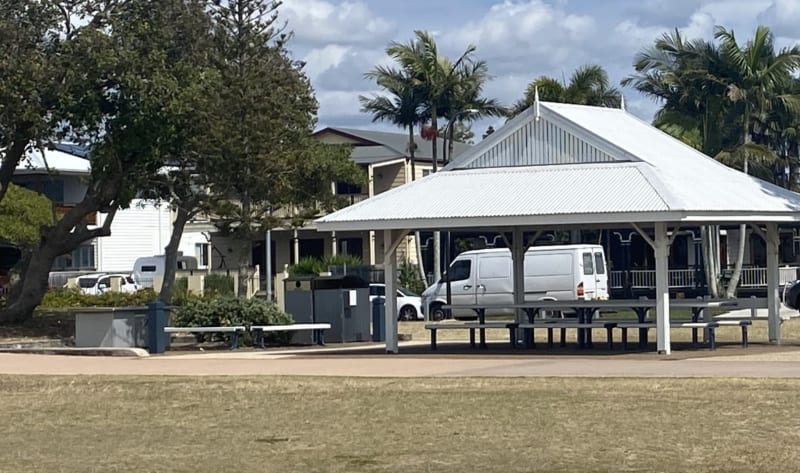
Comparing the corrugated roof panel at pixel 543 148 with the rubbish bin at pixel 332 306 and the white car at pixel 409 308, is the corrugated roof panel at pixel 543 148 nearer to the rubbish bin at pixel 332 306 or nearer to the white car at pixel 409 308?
the rubbish bin at pixel 332 306

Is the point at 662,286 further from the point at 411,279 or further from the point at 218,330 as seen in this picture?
the point at 411,279

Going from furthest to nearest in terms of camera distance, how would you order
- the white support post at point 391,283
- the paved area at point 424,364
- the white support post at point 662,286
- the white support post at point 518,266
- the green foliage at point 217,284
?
1. the green foliage at point 217,284
2. the white support post at point 518,266
3. the white support post at point 391,283
4. the white support post at point 662,286
5. the paved area at point 424,364

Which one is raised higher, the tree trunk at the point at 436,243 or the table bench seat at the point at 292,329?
the tree trunk at the point at 436,243

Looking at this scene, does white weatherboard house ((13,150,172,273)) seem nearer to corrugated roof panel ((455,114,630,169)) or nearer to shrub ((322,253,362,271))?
shrub ((322,253,362,271))

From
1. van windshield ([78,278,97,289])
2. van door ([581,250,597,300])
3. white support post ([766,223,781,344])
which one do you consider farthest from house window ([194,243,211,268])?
white support post ([766,223,781,344])

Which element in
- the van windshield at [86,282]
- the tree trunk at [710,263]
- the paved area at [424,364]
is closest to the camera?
the paved area at [424,364]

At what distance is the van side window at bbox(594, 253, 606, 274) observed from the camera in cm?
4228

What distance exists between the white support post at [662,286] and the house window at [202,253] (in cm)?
4525

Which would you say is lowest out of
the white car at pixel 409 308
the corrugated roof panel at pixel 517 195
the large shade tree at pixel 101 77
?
the white car at pixel 409 308

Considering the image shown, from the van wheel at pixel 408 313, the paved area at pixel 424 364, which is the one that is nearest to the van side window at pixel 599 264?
the van wheel at pixel 408 313

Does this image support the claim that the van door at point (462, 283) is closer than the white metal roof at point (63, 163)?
Yes

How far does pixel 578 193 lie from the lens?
25.9m

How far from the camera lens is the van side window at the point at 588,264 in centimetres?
4181

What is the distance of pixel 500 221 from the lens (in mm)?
25672
